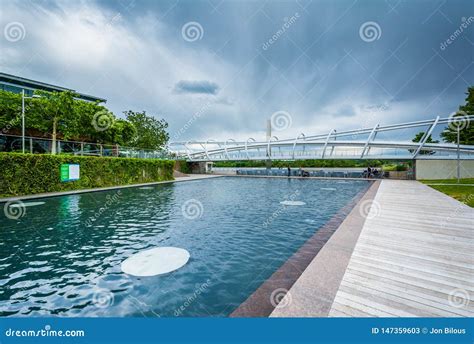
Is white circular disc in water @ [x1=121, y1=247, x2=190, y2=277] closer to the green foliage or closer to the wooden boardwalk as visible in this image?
the wooden boardwalk

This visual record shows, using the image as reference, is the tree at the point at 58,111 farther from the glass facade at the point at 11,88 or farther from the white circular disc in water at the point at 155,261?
the glass facade at the point at 11,88

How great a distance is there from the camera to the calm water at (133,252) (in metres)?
3.57

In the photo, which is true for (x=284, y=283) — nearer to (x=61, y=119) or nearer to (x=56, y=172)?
(x=56, y=172)

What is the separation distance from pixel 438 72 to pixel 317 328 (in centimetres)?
2027

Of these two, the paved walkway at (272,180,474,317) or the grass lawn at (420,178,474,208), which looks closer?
the paved walkway at (272,180,474,317)

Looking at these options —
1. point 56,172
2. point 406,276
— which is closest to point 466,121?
point 406,276

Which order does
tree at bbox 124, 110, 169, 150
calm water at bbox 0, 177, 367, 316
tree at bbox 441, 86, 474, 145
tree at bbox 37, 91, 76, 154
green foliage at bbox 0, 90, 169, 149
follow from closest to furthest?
calm water at bbox 0, 177, 367, 316 < tree at bbox 37, 91, 76, 154 < green foliage at bbox 0, 90, 169, 149 < tree at bbox 441, 86, 474, 145 < tree at bbox 124, 110, 169, 150

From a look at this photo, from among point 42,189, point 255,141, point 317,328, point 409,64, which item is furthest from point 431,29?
point 255,141

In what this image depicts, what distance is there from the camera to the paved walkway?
2.89m

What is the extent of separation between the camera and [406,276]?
3.67 metres

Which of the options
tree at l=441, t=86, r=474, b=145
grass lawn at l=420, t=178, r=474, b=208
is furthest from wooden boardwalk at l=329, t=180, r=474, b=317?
tree at l=441, t=86, r=474, b=145

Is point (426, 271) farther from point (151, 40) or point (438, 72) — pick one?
point (438, 72)

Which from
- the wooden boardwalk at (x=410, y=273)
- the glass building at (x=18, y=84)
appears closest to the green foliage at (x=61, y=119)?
the glass building at (x=18, y=84)

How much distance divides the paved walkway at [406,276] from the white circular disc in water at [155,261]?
2.96 metres
